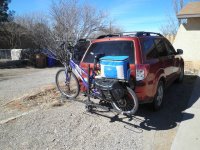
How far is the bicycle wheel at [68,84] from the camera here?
20.9 ft

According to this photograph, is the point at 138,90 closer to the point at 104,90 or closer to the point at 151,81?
the point at 151,81

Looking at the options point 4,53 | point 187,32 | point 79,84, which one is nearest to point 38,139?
point 79,84

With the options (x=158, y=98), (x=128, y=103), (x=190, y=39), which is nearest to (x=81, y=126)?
(x=128, y=103)

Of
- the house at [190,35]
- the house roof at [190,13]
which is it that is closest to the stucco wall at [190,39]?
the house at [190,35]

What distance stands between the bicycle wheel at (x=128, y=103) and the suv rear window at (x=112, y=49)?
661mm

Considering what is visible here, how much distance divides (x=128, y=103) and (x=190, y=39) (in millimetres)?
10604

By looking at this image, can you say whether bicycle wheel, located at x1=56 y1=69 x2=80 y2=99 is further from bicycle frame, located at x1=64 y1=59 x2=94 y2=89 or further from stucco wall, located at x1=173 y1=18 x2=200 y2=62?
stucco wall, located at x1=173 y1=18 x2=200 y2=62

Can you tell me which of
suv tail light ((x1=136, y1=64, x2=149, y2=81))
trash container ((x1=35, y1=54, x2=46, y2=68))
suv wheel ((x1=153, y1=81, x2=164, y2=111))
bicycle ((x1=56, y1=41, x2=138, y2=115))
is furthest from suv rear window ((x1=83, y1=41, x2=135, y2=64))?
trash container ((x1=35, y1=54, x2=46, y2=68))

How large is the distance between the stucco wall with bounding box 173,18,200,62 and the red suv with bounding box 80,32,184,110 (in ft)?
27.7

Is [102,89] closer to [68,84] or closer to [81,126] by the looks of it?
[81,126]

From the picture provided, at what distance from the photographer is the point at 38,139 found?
4582 mm

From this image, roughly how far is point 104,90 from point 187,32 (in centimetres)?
1104

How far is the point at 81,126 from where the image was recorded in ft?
16.8

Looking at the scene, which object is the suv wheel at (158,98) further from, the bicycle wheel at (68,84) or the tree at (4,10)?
the tree at (4,10)
